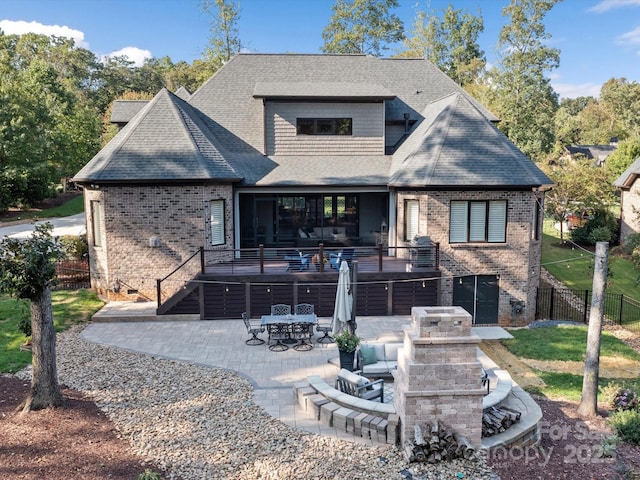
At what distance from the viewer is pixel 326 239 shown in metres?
19.6

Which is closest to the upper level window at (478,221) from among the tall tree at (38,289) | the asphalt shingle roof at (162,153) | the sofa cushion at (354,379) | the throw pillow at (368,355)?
the throw pillow at (368,355)

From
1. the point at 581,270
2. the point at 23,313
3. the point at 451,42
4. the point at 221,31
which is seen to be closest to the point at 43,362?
the point at 23,313

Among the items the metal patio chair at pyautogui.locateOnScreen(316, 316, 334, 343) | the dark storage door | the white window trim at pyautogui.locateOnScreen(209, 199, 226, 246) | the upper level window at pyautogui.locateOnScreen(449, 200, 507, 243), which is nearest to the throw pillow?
the metal patio chair at pyautogui.locateOnScreen(316, 316, 334, 343)

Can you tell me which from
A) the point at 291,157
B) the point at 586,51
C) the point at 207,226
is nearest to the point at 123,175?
the point at 207,226

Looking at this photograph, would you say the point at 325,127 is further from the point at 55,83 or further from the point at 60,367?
the point at 55,83

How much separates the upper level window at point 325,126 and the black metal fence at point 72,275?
31.8 feet

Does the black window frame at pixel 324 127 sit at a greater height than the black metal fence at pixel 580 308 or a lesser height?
greater

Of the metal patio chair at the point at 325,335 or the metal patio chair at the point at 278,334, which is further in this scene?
the metal patio chair at the point at 325,335

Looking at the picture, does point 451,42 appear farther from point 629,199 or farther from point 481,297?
point 481,297

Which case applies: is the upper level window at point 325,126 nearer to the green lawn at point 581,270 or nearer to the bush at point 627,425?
the green lawn at point 581,270

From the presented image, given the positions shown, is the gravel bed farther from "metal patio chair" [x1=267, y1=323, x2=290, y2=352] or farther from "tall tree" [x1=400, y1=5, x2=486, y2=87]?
"tall tree" [x1=400, y1=5, x2=486, y2=87]

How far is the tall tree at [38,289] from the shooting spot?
317 inches

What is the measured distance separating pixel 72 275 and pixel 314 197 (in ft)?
31.1

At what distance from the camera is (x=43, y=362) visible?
27.4ft
